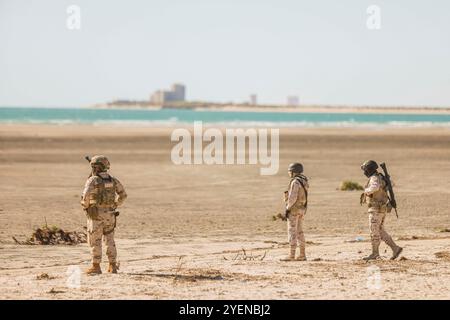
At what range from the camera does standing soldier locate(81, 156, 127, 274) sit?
38.2ft

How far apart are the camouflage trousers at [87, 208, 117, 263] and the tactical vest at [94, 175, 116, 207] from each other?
11 centimetres

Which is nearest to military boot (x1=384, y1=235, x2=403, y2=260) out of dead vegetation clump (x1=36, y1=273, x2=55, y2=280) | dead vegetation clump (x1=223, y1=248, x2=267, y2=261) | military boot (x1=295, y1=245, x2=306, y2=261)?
military boot (x1=295, y1=245, x2=306, y2=261)

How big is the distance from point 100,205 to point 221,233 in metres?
5.75

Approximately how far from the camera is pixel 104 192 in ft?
38.2

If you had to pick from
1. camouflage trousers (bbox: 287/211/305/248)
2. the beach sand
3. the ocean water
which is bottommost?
the ocean water

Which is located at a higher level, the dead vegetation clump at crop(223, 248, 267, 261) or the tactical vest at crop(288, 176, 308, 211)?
the tactical vest at crop(288, 176, 308, 211)

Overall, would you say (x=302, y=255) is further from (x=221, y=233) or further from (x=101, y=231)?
(x=221, y=233)

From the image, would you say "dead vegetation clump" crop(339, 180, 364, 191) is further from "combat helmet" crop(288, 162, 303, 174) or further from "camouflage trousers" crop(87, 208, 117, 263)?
"camouflage trousers" crop(87, 208, 117, 263)

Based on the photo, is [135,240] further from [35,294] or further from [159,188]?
[159,188]

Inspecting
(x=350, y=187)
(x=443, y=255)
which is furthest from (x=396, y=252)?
(x=350, y=187)

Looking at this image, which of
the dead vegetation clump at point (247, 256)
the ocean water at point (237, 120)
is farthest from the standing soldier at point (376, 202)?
the ocean water at point (237, 120)

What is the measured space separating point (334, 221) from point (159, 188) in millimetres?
8904

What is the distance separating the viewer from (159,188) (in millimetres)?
26625

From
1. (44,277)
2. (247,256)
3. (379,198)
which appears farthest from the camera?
(247,256)
